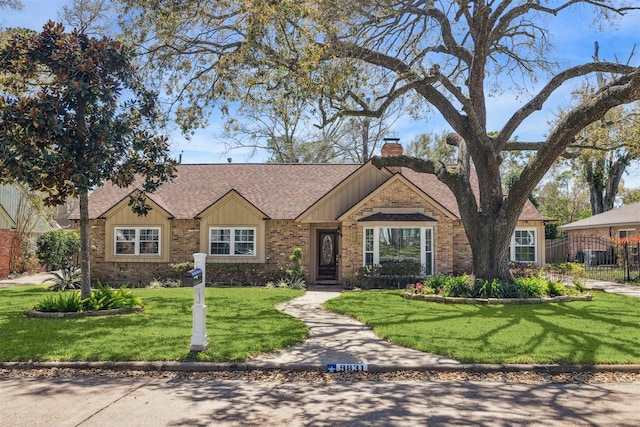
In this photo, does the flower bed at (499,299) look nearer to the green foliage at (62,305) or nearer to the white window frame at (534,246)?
the white window frame at (534,246)

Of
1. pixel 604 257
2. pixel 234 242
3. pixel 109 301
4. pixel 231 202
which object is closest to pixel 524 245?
pixel 604 257

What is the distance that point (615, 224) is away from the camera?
1036 inches

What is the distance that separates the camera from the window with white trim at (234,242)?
20.5 meters

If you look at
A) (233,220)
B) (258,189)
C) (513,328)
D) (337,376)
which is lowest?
(337,376)

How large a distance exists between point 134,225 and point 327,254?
8.58 meters

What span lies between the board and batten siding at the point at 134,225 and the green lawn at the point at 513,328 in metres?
9.74

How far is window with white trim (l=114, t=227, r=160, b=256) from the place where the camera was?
20.7m

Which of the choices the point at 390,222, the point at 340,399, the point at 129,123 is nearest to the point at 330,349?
the point at 340,399

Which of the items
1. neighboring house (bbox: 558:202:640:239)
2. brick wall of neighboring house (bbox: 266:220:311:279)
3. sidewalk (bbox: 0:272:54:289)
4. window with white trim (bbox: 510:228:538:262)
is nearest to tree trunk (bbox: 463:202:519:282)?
window with white trim (bbox: 510:228:538:262)

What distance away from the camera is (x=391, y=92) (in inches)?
527

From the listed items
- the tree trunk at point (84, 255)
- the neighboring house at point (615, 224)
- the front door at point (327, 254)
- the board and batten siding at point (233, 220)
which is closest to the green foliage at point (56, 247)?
the board and batten siding at point (233, 220)

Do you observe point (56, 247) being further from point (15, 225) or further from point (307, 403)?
point (307, 403)

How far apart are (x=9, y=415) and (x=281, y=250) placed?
50.7 ft

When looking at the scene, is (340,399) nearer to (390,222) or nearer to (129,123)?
(129,123)
